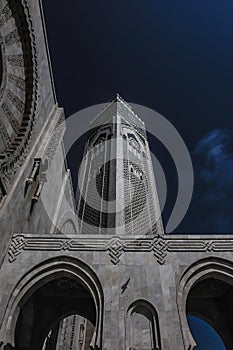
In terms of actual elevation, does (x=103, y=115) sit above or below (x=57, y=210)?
above

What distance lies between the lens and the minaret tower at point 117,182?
657 inches

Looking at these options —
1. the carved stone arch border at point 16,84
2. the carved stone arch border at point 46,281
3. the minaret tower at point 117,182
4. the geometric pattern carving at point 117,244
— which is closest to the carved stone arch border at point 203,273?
the geometric pattern carving at point 117,244

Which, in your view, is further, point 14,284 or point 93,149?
point 93,149

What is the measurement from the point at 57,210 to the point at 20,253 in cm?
567

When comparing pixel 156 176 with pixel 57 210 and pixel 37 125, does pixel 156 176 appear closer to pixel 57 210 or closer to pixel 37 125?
pixel 57 210

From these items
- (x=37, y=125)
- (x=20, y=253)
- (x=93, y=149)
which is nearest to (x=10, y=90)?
(x=37, y=125)

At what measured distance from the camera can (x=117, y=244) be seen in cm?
752

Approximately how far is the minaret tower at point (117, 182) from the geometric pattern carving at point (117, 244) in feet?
23.8

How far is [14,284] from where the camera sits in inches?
260

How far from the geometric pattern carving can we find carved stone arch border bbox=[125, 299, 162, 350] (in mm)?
1284

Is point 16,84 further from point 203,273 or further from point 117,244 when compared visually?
point 203,273

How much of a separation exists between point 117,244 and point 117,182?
36.1 feet

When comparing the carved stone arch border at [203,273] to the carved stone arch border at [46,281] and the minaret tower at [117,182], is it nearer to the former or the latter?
the carved stone arch border at [46,281]

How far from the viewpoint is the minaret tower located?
16688mm
